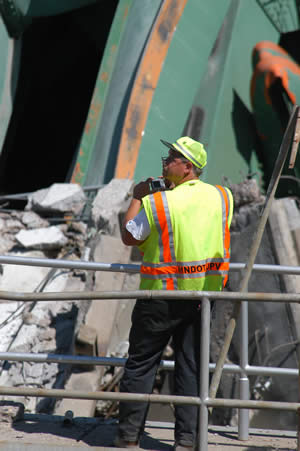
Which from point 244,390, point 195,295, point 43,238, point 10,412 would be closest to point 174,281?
point 195,295

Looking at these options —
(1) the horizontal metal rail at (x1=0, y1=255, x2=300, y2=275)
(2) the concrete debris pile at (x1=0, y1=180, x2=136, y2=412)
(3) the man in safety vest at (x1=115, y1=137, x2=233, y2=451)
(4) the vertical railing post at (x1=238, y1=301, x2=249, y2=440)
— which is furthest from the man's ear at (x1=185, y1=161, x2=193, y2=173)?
(2) the concrete debris pile at (x1=0, y1=180, x2=136, y2=412)

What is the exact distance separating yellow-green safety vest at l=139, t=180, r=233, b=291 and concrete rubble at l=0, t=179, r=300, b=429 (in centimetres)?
245

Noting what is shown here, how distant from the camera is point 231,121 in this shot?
11.1m

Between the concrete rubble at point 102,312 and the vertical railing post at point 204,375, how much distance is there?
240cm

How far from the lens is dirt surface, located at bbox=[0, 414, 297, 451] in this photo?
296 centimetres

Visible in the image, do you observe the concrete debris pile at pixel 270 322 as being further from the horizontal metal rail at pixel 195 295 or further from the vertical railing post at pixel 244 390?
the horizontal metal rail at pixel 195 295

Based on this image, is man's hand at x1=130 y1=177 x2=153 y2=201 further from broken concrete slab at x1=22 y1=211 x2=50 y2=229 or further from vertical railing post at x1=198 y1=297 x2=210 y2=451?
broken concrete slab at x1=22 y1=211 x2=50 y2=229

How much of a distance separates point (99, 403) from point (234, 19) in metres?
7.55

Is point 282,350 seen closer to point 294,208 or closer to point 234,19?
point 294,208

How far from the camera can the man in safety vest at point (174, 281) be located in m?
3.02

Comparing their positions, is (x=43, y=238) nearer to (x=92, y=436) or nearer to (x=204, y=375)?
(x=92, y=436)

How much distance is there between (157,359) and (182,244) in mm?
612

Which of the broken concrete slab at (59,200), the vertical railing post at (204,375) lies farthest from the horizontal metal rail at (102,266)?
the broken concrete slab at (59,200)

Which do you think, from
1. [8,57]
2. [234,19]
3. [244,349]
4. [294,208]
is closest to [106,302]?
[294,208]
